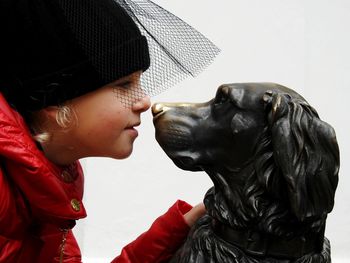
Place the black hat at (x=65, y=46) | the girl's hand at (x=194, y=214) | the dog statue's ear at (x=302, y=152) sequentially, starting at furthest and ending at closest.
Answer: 1. the girl's hand at (x=194, y=214)
2. the black hat at (x=65, y=46)
3. the dog statue's ear at (x=302, y=152)

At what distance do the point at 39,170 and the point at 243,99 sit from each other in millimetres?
309

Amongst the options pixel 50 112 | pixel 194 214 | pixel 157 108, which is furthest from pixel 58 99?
pixel 194 214

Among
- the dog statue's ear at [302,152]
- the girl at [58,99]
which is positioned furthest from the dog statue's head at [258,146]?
the girl at [58,99]

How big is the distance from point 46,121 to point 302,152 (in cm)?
40

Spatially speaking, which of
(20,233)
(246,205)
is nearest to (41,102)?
(20,233)

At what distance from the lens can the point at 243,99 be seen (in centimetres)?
86

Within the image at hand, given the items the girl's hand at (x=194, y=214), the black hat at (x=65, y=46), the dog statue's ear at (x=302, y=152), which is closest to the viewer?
the dog statue's ear at (x=302, y=152)

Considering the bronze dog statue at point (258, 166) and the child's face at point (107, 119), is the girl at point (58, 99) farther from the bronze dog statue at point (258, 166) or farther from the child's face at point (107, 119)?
the bronze dog statue at point (258, 166)

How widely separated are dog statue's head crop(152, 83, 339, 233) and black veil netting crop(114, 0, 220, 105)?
0.36 ft

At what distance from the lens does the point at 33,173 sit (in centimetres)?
95

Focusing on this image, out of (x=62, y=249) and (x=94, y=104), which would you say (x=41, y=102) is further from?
(x=62, y=249)

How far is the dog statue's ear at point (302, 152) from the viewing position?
822 millimetres

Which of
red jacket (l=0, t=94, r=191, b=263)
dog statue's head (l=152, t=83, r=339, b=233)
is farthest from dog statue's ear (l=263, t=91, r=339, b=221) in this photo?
red jacket (l=0, t=94, r=191, b=263)

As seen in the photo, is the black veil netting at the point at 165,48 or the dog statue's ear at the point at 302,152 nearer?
the dog statue's ear at the point at 302,152
